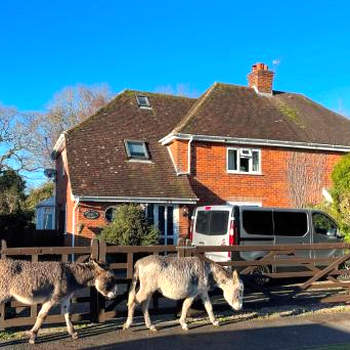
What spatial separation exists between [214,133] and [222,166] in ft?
4.67

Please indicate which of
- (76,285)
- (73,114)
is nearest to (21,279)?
(76,285)

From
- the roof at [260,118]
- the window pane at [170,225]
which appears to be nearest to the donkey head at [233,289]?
the window pane at [170,225]

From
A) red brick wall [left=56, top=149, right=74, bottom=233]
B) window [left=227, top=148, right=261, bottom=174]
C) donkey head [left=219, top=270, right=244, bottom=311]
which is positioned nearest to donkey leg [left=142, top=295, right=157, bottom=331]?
donkey head [left=219, top=270, right=244, bottom=311]

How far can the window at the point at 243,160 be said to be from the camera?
69.6 feet

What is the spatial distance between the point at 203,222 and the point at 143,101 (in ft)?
37.9

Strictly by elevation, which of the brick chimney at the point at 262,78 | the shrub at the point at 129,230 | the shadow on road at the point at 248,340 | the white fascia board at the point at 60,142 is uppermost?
the brick chimney at the point at 262,78

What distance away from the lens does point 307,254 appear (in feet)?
45.0

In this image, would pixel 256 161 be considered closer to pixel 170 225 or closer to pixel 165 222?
pixel 170 225

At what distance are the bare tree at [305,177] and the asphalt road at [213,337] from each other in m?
13.8

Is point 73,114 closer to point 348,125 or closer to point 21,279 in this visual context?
point 348,125

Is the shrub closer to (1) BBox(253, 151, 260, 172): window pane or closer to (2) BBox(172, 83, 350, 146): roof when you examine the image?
(2) BBox(172, 83, 350, 146): roof

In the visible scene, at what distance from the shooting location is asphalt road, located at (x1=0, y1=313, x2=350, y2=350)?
23.2ft

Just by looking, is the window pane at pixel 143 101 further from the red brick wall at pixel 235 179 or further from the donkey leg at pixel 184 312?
the donkey leg at pixel 184 312

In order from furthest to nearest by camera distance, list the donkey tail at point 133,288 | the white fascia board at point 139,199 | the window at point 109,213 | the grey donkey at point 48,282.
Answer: the window at point 109,213 < the white fascia board at point 139,199 < the donkey tail at point 133,288 < the grey donkey at point 48,282
